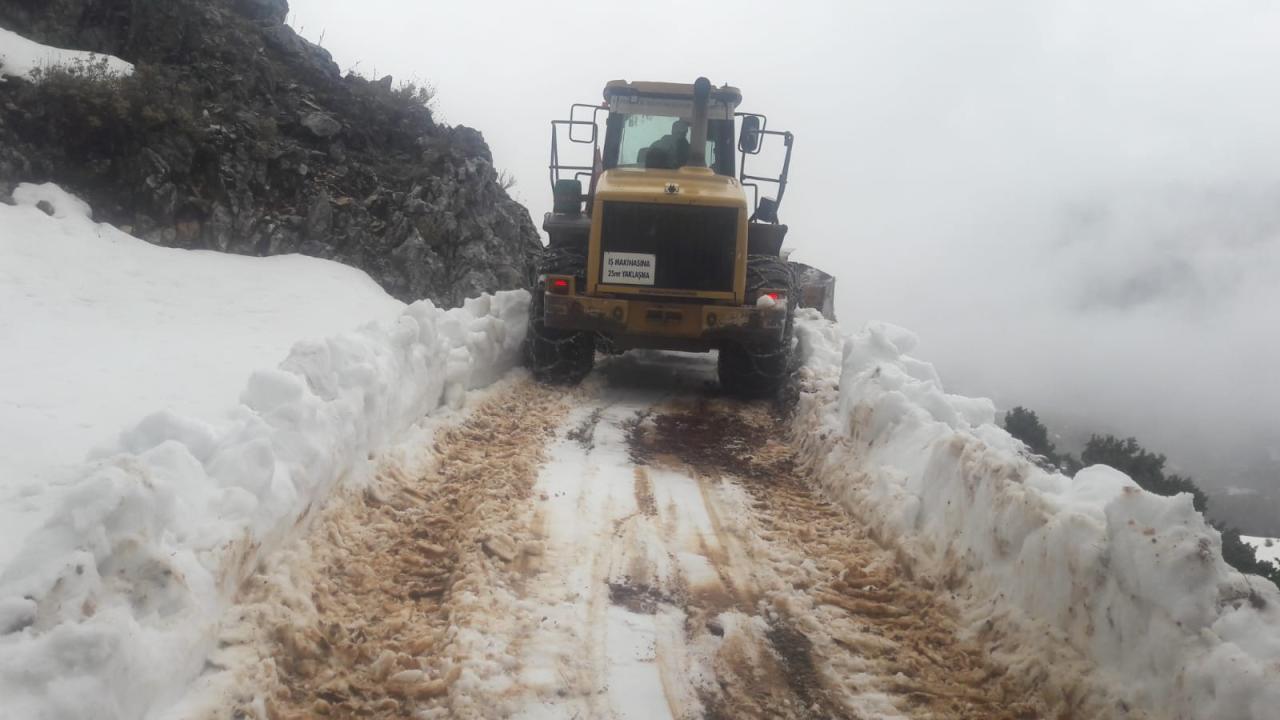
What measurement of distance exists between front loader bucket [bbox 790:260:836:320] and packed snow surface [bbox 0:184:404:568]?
21.1 feet

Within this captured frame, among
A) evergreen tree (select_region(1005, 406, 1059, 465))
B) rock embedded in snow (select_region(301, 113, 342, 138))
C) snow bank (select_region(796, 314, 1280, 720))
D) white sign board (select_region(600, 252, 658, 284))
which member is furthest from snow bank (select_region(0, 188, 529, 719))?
rock embedded in snow (select_region(301, 113, 342, 138))

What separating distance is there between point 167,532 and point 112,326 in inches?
226

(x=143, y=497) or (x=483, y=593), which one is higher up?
(x=143, y=497)

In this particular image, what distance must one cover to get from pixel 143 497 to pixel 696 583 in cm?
237

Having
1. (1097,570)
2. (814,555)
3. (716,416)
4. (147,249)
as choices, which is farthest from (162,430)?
(147,249)

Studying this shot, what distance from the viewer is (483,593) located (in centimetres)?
366

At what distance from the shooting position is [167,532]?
291 cm

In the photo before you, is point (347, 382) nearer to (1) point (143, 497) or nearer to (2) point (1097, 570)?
(1) point (143, 497)

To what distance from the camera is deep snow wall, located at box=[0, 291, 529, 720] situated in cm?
228

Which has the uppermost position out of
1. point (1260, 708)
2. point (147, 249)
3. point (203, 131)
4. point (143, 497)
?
point (203, 131)

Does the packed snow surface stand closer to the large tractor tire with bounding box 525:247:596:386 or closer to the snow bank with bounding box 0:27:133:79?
the large tractor tire with bounding box 525:247:596:386

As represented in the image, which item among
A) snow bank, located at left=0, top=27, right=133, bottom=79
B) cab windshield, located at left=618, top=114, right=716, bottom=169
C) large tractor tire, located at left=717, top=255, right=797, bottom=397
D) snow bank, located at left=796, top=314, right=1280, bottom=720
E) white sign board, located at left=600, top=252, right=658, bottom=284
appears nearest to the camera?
snow bank, located at left=796, top=314, right=1280, bottom=720

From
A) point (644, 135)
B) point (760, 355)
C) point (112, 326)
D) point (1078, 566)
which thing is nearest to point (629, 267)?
point (760, 355)

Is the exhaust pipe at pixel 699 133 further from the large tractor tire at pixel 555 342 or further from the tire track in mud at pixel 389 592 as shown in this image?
the tire track in mud at pixel 389 592
